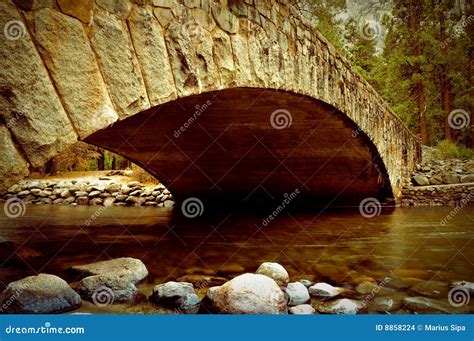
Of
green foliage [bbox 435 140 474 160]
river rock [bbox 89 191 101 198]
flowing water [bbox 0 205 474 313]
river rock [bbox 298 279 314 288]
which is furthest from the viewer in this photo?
green foliage [bbox 435 140 474 160]

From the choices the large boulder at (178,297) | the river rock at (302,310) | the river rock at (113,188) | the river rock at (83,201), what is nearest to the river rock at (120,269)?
the large boulder at (178,297)

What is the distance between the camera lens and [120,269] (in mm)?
3416

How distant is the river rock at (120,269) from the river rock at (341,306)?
1.56m

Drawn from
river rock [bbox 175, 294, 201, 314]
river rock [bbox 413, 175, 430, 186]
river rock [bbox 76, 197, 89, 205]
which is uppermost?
river rock [bbox 413, 175, 430, 186]

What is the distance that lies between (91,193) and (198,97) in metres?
9.84

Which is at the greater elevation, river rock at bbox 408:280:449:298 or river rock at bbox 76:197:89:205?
river rock at bbox 408:280:449:298

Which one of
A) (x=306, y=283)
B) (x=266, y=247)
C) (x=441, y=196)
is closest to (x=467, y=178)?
(x=441, y=196)

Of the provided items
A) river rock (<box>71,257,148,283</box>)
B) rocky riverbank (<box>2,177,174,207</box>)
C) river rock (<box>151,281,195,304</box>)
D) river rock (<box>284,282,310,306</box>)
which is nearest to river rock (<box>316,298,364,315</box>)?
river rock (<box>284,282,310,306</box>)

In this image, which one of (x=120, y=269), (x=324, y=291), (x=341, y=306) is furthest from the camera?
(x=120, y=269)

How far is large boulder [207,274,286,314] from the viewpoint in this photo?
2514mm

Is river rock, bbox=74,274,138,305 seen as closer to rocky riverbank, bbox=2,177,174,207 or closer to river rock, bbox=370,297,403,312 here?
river rock, bbox=370,297,403,312

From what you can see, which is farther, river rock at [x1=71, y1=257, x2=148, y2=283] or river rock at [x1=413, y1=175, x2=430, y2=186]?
river rock at [x1=413, y1=175, x2=430, y2=186]

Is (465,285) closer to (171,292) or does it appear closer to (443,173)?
(171,292)

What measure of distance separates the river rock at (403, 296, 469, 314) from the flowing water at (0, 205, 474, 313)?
11 cm
